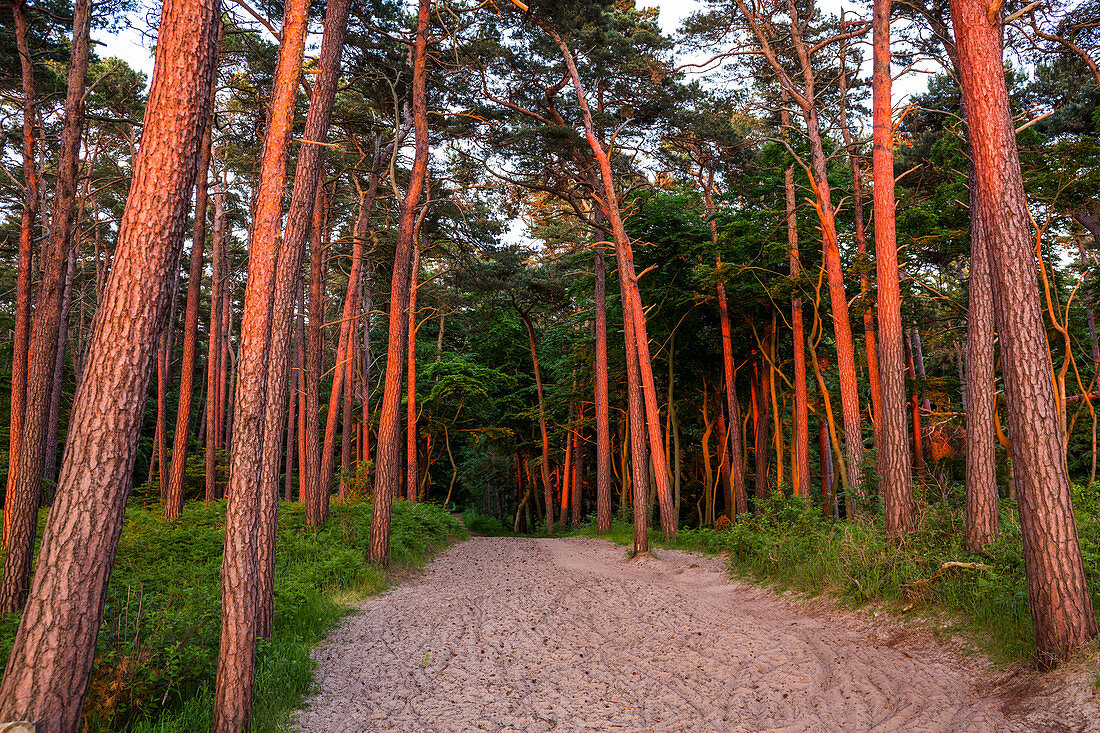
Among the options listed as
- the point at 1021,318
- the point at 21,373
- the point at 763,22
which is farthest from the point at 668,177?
the point at 21,373

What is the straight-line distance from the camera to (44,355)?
7387 mm

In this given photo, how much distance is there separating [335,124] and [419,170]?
3.65 meters

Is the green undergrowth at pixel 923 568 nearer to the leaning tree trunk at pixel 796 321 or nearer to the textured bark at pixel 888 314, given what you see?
the textured bark at pixel 888 314

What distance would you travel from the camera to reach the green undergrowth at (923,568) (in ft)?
17.5

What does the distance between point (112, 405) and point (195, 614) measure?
264cm

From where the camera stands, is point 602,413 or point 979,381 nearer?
point 979,381

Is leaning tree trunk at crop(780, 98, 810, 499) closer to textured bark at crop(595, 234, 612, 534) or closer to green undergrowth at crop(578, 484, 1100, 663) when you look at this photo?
green undergrowth at crop(578, 484, 1100, 663)

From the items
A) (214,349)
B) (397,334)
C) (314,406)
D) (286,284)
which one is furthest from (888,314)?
(214,349)

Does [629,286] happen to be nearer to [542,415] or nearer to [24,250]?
[24,250]

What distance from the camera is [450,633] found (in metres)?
7.04

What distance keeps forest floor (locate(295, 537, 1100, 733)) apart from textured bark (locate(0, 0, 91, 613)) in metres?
3.28

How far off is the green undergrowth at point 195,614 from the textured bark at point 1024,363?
221 inches

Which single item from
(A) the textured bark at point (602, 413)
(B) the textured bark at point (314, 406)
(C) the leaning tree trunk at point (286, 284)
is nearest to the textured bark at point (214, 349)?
(B) the textured bark at point (314, 406)

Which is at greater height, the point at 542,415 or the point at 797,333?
the point at 797,333
